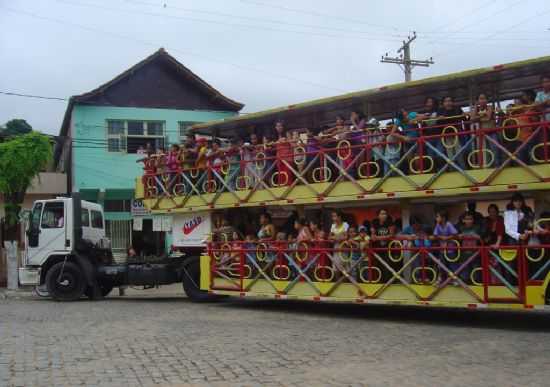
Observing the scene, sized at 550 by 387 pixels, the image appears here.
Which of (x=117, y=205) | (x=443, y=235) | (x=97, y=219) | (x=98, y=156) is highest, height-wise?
(x=98, y=156)

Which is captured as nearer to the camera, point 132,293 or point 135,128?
point 132,293

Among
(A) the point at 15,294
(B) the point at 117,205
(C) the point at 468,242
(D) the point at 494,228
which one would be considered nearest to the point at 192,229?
(A) the point at 15,294

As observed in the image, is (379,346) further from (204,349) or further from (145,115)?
(145,115)

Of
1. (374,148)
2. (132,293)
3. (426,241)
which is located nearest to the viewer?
(426,241)

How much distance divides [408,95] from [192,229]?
6302mm

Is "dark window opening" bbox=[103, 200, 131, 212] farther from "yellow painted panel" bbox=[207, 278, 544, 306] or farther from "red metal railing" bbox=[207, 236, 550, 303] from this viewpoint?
"yellow painted panel" bbox=[207, 278, 544, 306]

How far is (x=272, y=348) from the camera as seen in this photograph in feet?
28.7

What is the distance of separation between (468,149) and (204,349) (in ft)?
18.7

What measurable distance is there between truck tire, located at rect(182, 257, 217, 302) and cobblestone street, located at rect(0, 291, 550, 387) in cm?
220

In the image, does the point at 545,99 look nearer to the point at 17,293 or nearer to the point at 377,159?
the point at 377,159

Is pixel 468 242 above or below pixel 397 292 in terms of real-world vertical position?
above

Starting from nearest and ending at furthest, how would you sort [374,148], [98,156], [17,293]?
[374,148], [17,293], [98,156]

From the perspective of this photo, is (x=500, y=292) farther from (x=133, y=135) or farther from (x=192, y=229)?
(x=133, y=135)

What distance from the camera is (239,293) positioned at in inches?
550
